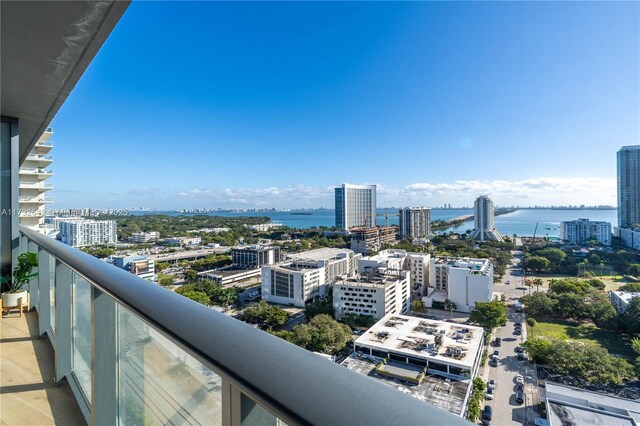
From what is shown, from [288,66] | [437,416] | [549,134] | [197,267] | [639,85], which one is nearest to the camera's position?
[437,416]

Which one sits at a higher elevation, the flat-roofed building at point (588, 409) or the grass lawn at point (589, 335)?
the flat-roofed building at point (588, 409)

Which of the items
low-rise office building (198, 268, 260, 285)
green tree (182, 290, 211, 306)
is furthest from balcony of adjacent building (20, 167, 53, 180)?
low-rise office building (198, 268, 260, 285)

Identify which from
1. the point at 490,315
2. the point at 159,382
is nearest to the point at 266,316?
the point at 490,315

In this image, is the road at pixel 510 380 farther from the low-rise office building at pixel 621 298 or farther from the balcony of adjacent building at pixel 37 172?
the balcony of adjacent building at pixel 37 172

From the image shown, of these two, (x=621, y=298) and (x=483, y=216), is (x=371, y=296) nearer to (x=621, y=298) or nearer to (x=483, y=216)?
(x=621, y=298)

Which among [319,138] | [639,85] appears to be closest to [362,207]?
[319,138]

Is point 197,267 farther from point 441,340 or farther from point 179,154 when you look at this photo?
point 441,340

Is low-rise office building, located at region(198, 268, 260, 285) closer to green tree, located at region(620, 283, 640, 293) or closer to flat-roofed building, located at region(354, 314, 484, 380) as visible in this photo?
flat-roofed building, located at region(354, 314, 484, 380)

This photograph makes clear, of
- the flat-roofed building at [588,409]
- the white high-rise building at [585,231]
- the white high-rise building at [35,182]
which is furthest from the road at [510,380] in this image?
the white high-rise building at [35,182]
